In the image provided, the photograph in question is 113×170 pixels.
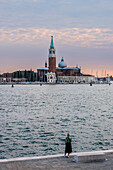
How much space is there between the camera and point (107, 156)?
12000 mm

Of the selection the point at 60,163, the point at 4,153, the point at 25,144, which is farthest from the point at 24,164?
the point at 25,144

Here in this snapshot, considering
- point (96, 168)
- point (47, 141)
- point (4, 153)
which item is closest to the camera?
point (96, 168)

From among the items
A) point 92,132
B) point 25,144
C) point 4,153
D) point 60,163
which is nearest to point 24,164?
point 60,163

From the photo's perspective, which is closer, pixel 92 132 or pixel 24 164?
pixel 24 164

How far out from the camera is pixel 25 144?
63.7 feet

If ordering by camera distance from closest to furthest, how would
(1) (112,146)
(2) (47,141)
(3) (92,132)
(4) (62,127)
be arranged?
1. (1) (112,146)
2. (2) (47,141)
3. (3) (92,132)
4. (4) (62,127)

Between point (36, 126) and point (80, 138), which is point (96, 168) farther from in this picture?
point (36, 126)

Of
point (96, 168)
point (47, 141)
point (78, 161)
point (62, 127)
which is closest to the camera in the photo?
point (96, 168)

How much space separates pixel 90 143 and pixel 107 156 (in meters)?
7.90

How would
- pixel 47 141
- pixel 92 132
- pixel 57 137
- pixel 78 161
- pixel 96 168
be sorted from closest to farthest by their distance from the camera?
1. pixel 96 168
2. pixel 78 161
3. pixel 47 141
4. pixel 57 137
5. pixel 92 132

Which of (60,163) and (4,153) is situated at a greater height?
(60,163)

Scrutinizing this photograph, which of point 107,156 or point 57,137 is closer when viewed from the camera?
point 107,156

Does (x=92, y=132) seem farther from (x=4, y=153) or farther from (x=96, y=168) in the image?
(x=96, y=168)

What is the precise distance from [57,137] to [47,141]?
1627 millimetres
